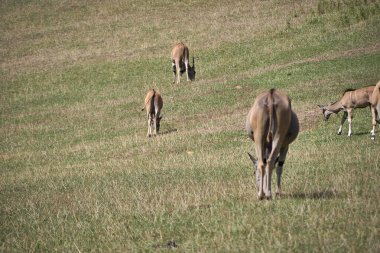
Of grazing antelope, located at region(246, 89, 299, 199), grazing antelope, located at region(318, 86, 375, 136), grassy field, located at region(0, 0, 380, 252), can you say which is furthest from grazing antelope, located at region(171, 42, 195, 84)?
grazing antelope, located at region(246, 89, 299, 199)

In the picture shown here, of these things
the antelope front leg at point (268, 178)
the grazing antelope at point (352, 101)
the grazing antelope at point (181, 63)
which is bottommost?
the antelope front leg at point (268, 178)

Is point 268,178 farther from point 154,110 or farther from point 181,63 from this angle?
point 181,63

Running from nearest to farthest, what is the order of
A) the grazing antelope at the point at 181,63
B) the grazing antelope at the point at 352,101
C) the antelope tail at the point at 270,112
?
the antelope tail at the point at 270,112
the grazing antelope at the point at 352,101
the grazing antelope at the point at 181,63

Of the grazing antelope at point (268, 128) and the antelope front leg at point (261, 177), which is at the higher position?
the grazing antelope at point (268, 128)

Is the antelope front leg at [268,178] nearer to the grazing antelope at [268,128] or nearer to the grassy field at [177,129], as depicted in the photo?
the grazing antelope at [268,128]

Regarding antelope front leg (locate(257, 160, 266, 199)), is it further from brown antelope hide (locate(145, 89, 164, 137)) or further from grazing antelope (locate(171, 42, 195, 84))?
grazing antelope (locate(171, 42, 195, 84))

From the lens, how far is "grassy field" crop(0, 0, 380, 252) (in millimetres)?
9070

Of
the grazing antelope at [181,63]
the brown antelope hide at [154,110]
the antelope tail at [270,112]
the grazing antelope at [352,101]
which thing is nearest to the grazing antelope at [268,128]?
the antelope tail at [270,112]

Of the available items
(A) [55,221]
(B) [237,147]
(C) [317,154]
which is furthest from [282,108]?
(B) [237,147]

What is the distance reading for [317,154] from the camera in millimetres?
15406

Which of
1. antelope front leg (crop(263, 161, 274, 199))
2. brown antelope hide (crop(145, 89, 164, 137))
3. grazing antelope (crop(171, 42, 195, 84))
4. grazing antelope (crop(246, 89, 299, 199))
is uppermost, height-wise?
grazing antelope (crop(171, 42, 195, 84))

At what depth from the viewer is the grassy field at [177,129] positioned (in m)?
9.07

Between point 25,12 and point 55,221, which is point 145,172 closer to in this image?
point 55,221

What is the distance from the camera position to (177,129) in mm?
24719
